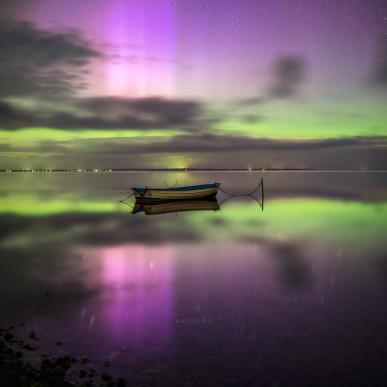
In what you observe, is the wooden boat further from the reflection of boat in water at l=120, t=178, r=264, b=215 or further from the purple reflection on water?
the purple reflection on water

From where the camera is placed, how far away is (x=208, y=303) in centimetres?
1315

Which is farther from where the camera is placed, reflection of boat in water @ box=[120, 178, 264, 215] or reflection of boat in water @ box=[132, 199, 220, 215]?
reflection of boat in water @ box=[120, 178, 264, 215]

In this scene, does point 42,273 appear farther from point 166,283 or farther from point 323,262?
point 323,262

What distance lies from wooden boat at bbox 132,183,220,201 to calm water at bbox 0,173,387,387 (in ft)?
71.2

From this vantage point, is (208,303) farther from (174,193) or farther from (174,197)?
(174,197)

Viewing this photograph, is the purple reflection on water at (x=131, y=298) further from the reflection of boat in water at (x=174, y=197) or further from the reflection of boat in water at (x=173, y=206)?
the reflection of boat in water at (x=174, y=197)

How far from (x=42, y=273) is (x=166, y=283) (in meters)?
5.35

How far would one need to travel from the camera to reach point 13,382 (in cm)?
720

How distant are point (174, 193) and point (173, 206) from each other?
1.63m

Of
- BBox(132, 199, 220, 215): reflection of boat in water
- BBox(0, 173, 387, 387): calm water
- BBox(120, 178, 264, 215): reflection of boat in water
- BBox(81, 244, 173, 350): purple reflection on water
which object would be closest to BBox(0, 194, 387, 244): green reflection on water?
BBox(0, 173, 387, 387): calm water

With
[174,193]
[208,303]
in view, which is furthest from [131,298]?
[174,193]

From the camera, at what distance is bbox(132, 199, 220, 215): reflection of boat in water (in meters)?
45.6

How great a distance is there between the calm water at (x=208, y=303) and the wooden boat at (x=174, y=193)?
21.7m

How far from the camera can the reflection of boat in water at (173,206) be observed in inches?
1796
